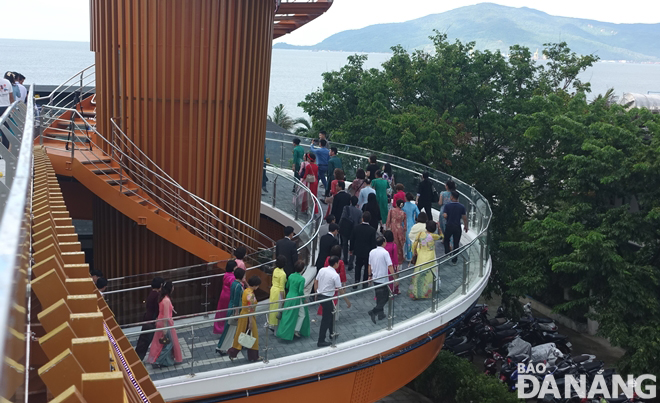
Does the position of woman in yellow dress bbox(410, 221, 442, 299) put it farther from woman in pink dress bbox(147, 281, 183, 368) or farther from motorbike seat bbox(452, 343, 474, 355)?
motorbike seat bbox(452, 343, 474, 355)

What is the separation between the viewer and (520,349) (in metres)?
18.0

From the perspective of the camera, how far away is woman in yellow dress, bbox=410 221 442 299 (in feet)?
36.8

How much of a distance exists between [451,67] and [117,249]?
15.2 m

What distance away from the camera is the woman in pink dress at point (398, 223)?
12.7m

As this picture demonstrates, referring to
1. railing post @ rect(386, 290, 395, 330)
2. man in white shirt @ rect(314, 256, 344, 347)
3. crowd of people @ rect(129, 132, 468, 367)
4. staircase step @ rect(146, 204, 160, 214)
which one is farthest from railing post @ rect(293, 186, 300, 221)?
man in white shirt @ rect(314, 256, 344, 347)

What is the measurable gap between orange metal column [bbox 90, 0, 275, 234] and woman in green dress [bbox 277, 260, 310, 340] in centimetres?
451

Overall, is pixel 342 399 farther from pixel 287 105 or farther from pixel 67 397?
pixel 287 105

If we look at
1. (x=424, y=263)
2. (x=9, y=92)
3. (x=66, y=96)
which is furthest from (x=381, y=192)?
(x=66, y=96)

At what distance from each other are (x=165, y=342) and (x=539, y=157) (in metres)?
15.4

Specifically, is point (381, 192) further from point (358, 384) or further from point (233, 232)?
point (358, 384)

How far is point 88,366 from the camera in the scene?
281cm

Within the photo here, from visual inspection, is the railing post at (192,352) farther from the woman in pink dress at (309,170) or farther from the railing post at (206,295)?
the woman in pink dress at (309,170)

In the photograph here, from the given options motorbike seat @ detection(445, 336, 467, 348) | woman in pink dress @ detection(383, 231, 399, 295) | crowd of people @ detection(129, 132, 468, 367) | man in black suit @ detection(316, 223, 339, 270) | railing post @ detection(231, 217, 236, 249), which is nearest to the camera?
crowd of people @ detection(129, 132, 468, 367)

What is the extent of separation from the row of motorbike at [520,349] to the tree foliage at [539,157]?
1.06m
